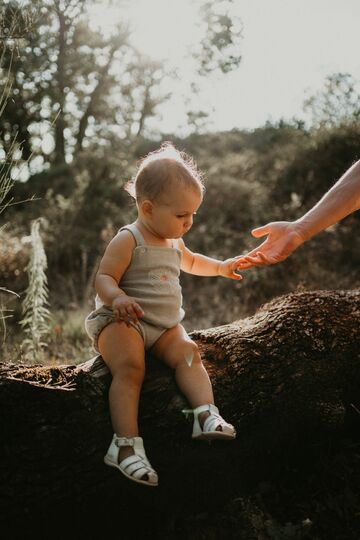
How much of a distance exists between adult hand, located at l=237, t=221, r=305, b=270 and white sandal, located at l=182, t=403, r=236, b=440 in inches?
38.6

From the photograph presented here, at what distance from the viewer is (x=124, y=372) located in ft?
7.02

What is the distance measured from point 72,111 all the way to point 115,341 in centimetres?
1349

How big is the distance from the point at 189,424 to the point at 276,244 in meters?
1.15

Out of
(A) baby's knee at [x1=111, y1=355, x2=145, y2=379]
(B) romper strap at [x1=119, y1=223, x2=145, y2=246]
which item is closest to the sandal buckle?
(A) baby's knee at [x1=111, y1=355, x2=145, y2=379]

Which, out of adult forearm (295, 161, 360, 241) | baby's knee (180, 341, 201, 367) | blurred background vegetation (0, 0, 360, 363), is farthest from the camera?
blurred background vegetation (0, 0, 360, 363)

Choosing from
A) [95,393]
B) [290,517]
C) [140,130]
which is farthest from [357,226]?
[140,130]

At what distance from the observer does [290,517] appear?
2.42 metres

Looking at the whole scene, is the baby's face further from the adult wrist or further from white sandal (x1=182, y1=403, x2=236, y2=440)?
white sandal (x1=182, y1=403, x2=236, y2=440)

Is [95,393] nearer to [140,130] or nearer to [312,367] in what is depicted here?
[312,367]

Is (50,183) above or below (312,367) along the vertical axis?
above

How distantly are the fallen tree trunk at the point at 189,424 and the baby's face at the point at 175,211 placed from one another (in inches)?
25.8

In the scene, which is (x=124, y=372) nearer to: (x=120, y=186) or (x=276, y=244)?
(x=276, y=244)

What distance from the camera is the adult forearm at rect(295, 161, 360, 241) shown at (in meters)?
2.63

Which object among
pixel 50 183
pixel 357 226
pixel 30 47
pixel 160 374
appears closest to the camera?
pixel 160 374
